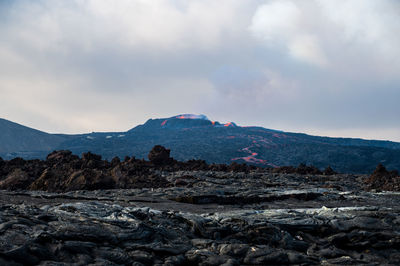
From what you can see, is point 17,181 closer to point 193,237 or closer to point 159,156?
point 159,156

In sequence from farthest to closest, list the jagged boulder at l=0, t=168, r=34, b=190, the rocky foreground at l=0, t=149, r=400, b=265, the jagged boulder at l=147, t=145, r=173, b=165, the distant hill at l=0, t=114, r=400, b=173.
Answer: the distant hill at l=0, t=114, r=400, b=173 < the jagged boulder at l=147, t=145, r=173, b=165 < the jagged boulder at l=0, t=168, r=34, b=190 < the rocky foreground at l=0, t=149, r=400, b=265

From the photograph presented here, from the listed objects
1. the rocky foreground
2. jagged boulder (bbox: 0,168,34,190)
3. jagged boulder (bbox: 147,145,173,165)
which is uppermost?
jagged boulder (bbox: 147,145,173,165)

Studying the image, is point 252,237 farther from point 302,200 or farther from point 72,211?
point 302,200

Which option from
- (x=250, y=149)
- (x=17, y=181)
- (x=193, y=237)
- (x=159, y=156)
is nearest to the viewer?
(x=193, y=237)

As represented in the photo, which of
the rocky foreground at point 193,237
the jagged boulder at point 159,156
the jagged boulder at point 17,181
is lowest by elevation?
the jagged boulder at point 17,181

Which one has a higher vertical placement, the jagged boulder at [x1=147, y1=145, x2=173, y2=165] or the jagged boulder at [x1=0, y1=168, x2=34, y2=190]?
the jagged boulder at [x1=147, y1=145, x2=173, y2=165]

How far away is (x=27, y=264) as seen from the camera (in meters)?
5.71

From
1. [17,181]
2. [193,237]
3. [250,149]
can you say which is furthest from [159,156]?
[250,149]

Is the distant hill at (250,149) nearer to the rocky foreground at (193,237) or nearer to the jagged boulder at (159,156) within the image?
the jagged boulder at (159,156)

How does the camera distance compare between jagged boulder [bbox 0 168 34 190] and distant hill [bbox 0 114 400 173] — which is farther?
distant hill [bbox 0 114 400 173]

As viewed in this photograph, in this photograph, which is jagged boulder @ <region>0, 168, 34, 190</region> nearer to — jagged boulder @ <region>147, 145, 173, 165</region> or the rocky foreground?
the rocky foreground

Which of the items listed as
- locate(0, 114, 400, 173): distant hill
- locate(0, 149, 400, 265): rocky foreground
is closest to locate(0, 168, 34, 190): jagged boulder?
locate(0, 149, 400, 265): rocky foreground

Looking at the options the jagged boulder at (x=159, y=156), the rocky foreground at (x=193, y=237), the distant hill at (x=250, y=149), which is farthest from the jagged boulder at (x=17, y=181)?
the distant hill at (x=250, y=149)

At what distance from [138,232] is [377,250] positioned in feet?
19.1
